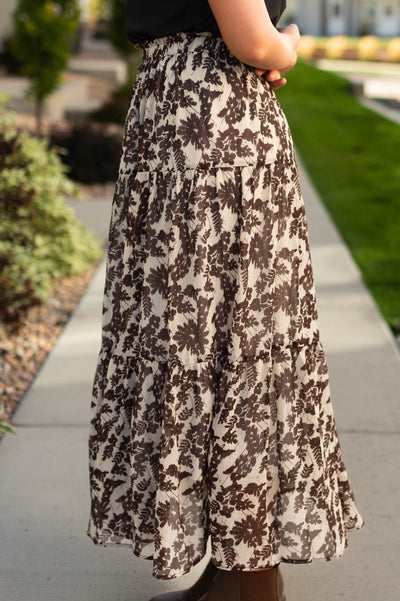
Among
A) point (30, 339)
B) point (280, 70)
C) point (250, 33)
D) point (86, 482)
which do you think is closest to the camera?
point (250, 33)

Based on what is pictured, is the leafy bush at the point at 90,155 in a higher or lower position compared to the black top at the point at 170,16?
lower

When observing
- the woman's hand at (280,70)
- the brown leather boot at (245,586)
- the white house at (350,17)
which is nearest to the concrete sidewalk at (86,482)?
the brown leather boot at (245,586)

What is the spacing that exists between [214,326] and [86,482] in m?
1.31

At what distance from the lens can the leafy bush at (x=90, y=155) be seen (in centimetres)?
945

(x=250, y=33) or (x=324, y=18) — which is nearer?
(x=250, y=33)

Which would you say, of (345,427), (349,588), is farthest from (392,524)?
(345,427)

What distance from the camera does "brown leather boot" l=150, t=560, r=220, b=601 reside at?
8.04 feet

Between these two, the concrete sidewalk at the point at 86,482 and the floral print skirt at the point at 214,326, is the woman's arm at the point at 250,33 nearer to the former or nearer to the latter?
the floral print skirt at the point at 214,326

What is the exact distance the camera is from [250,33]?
78.9 inches

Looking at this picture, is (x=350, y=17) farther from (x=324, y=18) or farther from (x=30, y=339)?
(x=30, y=339)

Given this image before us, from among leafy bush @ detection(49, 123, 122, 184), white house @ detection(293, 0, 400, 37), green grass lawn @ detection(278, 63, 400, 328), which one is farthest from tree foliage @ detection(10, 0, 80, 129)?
white house @ detection(293, 0, 400, 37)

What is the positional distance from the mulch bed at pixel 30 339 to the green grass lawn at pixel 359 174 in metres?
1.97

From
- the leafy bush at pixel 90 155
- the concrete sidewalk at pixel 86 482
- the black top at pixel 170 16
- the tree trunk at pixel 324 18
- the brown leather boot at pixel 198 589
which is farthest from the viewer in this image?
the tree trunk at pixel 324 18

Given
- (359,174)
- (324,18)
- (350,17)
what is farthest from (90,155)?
(324,18)
